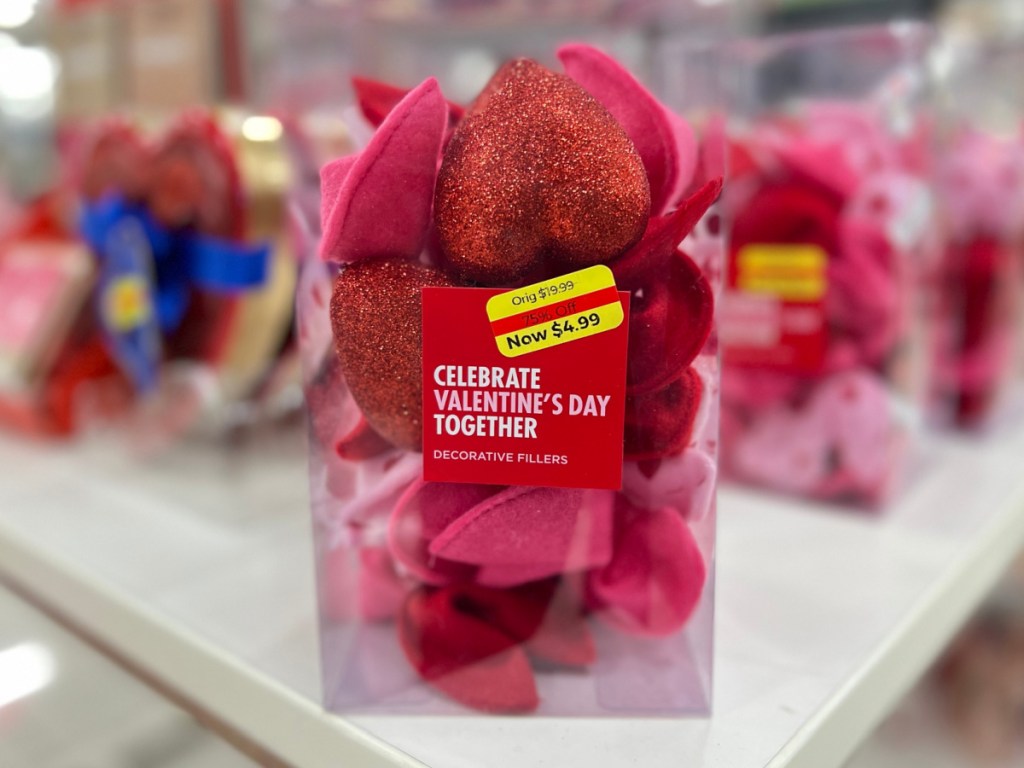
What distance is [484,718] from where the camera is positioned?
374 mm

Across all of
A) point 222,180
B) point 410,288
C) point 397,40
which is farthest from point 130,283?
point 410,288

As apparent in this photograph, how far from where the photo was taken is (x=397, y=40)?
867 mm

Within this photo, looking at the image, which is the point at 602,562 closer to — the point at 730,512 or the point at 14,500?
the point at 730,512

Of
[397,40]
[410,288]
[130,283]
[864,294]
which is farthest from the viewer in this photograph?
[397,40]

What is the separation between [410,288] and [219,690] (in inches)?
9.9

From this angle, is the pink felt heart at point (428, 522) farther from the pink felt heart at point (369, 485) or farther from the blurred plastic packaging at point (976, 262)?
the blurred plastic packaging at point (976, 262)

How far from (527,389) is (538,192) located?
8cm

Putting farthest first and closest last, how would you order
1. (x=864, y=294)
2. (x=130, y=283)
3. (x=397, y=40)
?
1. (x=397, y=40)
2. (x=130, y=283)
3. (x=864, y=294)

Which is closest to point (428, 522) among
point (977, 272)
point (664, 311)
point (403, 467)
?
point (403, 467)

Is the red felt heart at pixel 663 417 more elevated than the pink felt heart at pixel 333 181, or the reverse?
the pink felt heart at pixel 333 181

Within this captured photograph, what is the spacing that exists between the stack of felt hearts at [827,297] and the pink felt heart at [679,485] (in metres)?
0.31

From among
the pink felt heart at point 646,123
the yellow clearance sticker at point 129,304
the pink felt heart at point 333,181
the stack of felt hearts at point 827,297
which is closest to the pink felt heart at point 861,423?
the stack of felt hearts at point 827,297

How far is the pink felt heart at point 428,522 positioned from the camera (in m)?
0.34

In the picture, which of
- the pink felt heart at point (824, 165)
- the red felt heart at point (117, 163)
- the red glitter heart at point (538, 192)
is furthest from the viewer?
the red felt heart at point (117, 163)
